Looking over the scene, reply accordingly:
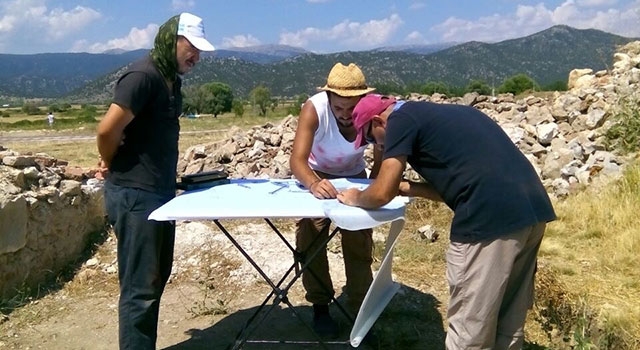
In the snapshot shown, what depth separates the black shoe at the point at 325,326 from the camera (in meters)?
4.06

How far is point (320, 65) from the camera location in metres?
121

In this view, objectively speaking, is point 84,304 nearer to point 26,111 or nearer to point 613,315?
point 613,315

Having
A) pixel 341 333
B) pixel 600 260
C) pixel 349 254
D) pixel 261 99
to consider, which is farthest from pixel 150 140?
pixel 261 99

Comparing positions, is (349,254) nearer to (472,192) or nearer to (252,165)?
(472,192)

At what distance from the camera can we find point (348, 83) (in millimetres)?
3256

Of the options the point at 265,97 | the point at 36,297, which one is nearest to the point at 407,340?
the point at 36,297

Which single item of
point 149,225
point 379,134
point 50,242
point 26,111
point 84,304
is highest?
point 379,134

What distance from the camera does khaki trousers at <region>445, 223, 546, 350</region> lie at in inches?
99.0

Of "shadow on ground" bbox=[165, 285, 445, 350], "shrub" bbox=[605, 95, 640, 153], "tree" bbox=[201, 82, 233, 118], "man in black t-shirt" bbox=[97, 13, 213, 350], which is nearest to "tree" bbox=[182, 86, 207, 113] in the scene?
"tree" bbox=[201, 82, 233, 118]

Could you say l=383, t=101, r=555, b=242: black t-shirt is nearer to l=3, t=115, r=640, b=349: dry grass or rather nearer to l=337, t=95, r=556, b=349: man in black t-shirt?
l=337, t=95, r=556, b=349: man in black t-shirt

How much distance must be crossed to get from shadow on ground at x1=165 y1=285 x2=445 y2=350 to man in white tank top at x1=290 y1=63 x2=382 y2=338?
0.67 ft

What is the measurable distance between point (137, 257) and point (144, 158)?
50cm

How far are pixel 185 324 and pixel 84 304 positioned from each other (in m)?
0.91

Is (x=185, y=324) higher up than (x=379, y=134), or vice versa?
(x=379, y=134)
